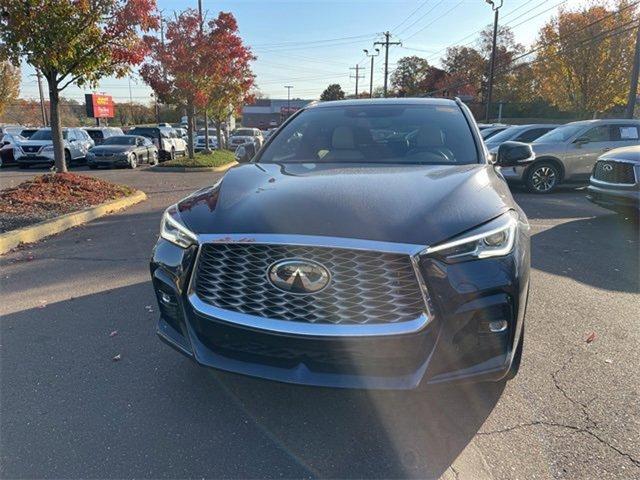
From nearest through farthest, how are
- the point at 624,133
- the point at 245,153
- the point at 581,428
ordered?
1. the point at 581,428
2. the point at 245,153
3. the point at 624,133

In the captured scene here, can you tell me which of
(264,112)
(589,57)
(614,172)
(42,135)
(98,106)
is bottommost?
(614,172)

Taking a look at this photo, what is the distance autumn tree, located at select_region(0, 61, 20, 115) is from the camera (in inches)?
1870

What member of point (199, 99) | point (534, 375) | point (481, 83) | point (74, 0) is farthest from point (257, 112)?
point (534, 375)

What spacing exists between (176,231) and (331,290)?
1022 millimetres

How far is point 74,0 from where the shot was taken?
902 centimetres

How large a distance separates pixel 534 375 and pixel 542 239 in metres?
4.39

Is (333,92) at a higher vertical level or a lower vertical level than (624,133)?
higher

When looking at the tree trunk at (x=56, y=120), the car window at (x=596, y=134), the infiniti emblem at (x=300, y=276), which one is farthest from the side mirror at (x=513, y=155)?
the tree trunk at (x=56, y=120)

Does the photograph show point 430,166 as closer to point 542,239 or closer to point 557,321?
point 557,321

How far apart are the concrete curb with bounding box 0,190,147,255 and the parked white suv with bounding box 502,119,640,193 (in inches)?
361

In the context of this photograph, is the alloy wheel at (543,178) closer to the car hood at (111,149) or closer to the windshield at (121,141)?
the car hood at (111,149)

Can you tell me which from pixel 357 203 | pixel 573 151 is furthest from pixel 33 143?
pixel 357 203

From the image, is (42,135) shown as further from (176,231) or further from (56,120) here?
(176,231)

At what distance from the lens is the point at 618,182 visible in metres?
7.70
